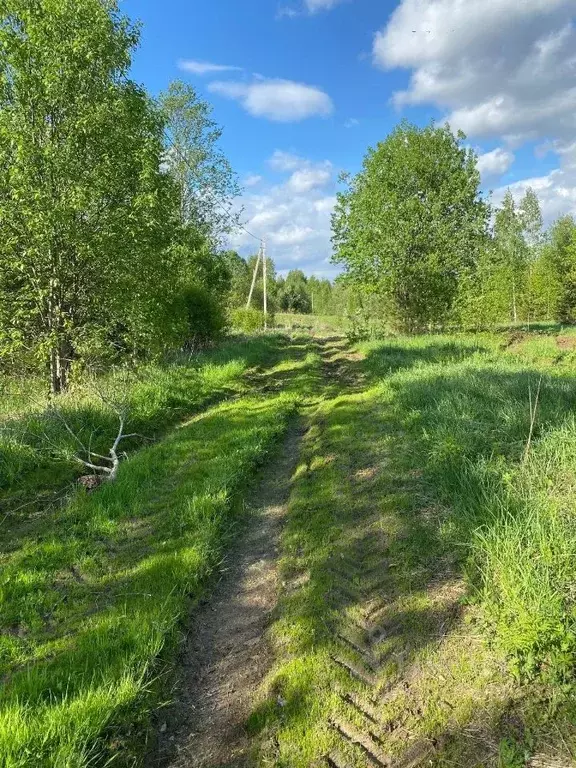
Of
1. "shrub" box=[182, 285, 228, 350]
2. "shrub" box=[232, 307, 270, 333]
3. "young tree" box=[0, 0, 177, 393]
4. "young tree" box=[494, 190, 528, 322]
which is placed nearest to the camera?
"young tree" box=[0, 0, 177, 393]

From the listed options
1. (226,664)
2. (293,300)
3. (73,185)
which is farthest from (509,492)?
(293,300)

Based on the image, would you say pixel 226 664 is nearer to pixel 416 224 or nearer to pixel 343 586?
pixel 343 586

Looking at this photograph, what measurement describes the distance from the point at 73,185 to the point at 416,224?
16841 mm

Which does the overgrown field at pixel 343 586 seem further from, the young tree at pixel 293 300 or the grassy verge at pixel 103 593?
the young tree at pixel 293 300

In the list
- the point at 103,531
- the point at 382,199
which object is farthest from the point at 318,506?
the point at 382,199

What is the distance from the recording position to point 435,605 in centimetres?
371

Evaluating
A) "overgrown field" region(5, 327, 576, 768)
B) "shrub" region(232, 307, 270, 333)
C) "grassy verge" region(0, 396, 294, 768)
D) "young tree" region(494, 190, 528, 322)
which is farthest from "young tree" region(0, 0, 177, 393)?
"young tree" region(494, 190, 528, 322)

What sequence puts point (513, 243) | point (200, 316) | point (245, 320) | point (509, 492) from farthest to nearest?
point (513, 243)
point (245, 320)
point (200, 316)
point (509, 492)

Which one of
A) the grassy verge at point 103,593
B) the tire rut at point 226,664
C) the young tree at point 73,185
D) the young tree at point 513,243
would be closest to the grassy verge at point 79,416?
the grassy verge at point 103,593

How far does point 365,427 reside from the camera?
27.2 ft

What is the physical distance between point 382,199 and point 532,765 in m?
23.7

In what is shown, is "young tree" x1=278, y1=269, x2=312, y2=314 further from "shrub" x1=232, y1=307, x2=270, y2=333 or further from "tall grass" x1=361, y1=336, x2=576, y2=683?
"tall grass" x1=361, y1=336, x2=576, y2=683

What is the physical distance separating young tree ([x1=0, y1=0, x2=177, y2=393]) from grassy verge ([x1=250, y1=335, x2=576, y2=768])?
25.4 feet

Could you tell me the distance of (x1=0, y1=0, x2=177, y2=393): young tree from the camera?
392 inches
